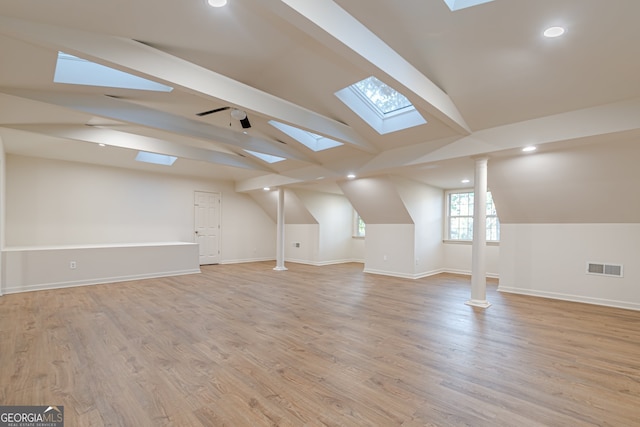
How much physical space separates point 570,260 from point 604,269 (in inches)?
16.7

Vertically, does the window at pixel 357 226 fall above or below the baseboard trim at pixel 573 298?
above

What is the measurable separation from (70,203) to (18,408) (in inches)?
236

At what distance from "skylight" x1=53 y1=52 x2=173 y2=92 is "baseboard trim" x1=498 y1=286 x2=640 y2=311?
653cm

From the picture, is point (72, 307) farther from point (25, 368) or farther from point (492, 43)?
point (492, 43)

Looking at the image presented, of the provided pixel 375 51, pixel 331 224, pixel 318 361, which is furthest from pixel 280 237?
pixel 375 51

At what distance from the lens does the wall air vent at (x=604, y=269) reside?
459 cm

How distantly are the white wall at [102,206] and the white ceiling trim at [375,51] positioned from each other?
7.02 m

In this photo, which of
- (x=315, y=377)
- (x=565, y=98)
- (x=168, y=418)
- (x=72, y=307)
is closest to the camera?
(x=168, y=418)

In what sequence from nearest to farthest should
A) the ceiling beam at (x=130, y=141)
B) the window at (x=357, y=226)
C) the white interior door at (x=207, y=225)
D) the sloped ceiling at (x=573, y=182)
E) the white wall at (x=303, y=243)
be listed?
the sloped ceiling at (x=573, y=182) < the ceiling beam at (x=130, y=141) < the white interior door at (x=207, y=225) < the white wall at (x=303, y=243) < the window at (x=357, y=226)

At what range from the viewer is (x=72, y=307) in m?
4.21

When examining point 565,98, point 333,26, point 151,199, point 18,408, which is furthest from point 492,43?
point 151,199

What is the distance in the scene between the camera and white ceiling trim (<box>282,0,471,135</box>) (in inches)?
83.0

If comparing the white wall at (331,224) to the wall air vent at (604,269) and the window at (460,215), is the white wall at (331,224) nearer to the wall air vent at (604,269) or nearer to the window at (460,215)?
the window at (460,215)

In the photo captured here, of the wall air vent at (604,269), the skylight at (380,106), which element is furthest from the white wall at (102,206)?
the wall air vent at (604,269)
